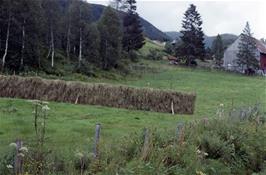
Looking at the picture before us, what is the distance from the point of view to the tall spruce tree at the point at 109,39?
2445 inches

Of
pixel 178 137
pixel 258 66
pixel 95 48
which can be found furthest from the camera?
pixel 258 66

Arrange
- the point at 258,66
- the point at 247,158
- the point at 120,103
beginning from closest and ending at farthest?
the point at 247,158, the point at 120,103, the point at 258,66

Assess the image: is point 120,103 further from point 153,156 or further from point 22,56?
point 22,56

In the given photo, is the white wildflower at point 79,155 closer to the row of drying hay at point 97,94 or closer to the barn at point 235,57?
the row of drying hay at point 97,94

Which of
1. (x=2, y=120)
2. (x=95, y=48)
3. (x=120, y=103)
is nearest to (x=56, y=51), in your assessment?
(x=95, y=48)

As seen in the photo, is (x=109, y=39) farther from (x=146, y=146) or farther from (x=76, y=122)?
(x=146, y=146)

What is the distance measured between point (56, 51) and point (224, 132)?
157ft

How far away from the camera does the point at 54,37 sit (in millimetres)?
60812

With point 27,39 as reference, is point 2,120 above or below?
below

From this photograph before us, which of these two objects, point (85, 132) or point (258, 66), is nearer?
point (85, 132)

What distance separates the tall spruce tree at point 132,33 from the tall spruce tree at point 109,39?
1475cm

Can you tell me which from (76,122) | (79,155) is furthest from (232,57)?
(79,155)

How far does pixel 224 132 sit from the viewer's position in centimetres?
1565

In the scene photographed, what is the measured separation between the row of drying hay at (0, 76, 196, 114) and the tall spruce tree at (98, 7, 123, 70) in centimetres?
3114
